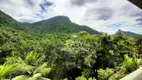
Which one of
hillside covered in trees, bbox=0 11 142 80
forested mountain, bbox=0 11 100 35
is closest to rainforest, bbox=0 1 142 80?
hillside covered in trees, bbox=0 11 142 80

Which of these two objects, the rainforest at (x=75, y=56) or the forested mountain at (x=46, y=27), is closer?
the rainforest at (x=75, y=56)

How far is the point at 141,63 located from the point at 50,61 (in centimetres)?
979

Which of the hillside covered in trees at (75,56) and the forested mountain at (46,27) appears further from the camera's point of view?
the forested mountain at (46,27)

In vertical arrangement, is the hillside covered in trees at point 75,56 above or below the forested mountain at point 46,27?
below

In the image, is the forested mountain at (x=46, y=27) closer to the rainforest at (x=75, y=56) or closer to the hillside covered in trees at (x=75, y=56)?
the hillside covered in trees at (x=75, y=56)

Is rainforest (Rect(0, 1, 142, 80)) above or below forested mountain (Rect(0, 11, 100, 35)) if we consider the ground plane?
below

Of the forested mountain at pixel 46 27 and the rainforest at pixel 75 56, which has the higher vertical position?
the forested mountain at pixel 46 27

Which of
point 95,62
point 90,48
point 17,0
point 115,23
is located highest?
point 17,0

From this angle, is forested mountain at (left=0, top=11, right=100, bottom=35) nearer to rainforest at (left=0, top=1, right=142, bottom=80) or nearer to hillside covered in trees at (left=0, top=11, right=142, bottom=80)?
hillside covered in trees at (left=0, top=11, right=142, bottom=80)

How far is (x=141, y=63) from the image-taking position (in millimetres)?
9180

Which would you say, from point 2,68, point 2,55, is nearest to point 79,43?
point 2,55

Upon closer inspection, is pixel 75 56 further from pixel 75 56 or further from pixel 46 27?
pixel 46 27

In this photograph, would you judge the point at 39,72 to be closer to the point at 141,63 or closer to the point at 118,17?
the point at 141,63

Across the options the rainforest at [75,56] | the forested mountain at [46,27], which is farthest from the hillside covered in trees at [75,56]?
the forested mountain at [46,27]
